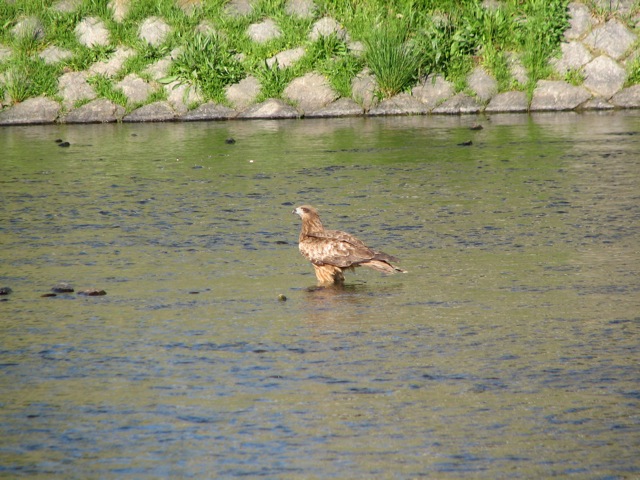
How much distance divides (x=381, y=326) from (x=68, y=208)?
19.1 feet

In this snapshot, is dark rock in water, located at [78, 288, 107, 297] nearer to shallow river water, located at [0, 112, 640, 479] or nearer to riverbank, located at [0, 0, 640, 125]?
shallow river water, located at [0, 112, 640, 479]

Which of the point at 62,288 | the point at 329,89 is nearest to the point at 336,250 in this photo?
the point at 62,288

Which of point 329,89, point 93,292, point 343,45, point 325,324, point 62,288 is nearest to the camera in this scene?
point 325,324

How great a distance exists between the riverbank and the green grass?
113 millimetres

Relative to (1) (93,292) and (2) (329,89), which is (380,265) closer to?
(1) (93,292)

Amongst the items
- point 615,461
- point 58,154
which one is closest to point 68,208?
point 58,154

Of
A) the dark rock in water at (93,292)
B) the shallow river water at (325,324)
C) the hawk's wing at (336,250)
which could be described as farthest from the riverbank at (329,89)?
the dark rock in water at (93,292)

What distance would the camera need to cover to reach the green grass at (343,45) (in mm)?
20250

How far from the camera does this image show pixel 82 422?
598 centimetres

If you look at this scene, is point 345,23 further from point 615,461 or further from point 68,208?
point 615,461

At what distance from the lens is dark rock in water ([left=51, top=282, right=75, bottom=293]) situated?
867cm

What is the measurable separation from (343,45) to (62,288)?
42.1 feet

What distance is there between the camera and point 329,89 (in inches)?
805

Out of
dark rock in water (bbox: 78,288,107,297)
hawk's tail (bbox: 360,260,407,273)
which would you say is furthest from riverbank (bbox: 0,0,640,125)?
dark rock in water (bbox: 78,288,107,297)
